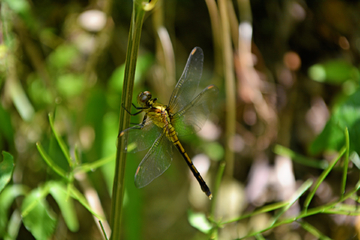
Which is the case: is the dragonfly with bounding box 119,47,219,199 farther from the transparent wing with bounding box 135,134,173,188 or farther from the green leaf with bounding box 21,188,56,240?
the green leaf with bounding box 21,188,56,240

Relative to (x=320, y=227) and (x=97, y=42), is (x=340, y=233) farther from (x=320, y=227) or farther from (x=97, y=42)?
(x=97, y=42)

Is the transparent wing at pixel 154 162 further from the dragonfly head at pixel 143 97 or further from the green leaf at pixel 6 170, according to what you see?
the green leaf at pixel 6 170

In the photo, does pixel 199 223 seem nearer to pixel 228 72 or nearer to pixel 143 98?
pixel 143 98

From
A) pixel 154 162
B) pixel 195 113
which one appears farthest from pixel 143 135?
pixel 195 113

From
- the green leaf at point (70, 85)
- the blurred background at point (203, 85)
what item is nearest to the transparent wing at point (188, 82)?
the blurred background at point (203, 85)

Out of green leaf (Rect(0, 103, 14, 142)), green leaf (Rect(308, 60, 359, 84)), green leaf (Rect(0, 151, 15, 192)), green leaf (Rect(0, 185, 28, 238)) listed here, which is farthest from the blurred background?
green leaf (Rect(0, 151, 15, 192))
